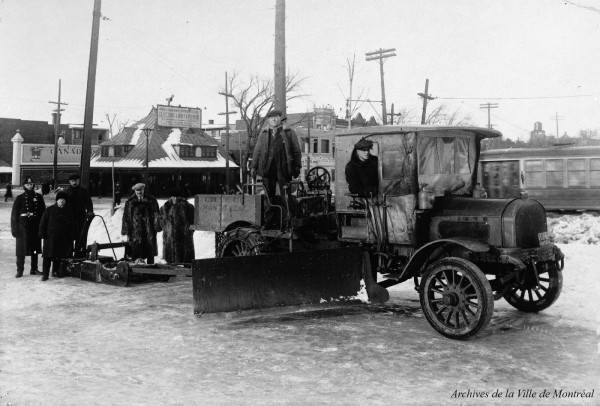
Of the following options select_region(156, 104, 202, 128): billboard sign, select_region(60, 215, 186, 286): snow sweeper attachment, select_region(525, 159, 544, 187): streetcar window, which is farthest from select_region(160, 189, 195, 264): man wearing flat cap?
select_region(156, 104, 202, 128): billboard sign

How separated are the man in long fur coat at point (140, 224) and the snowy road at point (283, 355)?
8.24ft

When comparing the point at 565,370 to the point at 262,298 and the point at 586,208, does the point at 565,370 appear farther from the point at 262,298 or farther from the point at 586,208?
the point at 586,208

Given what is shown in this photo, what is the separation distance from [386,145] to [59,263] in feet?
21.0

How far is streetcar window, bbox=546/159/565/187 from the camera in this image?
2428 centimetres

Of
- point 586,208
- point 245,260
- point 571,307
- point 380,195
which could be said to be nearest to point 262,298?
point 245,260

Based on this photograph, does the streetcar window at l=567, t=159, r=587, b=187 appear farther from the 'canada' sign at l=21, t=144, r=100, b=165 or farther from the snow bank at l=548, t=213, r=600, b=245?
the 'canada' sign at l=21, t=144, r=100, b=165

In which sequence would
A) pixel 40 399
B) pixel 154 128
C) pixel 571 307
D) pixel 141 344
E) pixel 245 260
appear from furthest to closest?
pixel 154 128 < pixel 571 307 < pixel 245 260 < pixel 141 344 < pixel 40 399

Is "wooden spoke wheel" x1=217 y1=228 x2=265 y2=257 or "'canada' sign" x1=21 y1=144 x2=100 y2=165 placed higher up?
"'canada' sign" x1=21 y1=144 x2=100 y2=165

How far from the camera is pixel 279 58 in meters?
11.9

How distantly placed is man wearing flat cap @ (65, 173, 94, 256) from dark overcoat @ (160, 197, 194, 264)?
1394 mm

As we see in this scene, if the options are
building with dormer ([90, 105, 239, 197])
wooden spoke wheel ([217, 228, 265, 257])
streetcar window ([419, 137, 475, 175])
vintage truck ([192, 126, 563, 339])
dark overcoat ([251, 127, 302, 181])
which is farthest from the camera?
building with dormer ([90, 105, 239, 197])

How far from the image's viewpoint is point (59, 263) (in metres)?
10.3

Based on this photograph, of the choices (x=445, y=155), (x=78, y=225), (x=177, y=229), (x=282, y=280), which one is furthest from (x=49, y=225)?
(x=445, y=155)

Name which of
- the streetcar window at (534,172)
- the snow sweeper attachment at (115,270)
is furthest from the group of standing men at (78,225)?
the streetcar window at (534,172)
